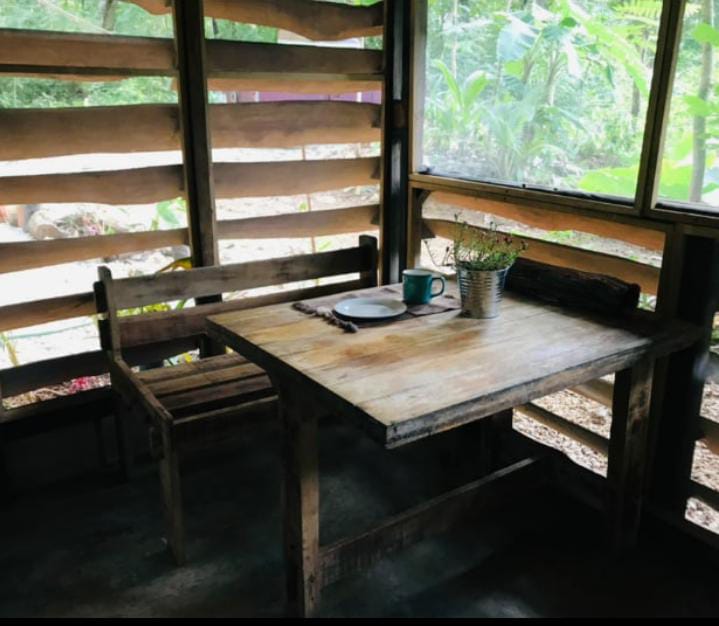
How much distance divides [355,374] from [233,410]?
2.59 feet

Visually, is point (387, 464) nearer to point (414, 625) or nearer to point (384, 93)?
point (414, 625)

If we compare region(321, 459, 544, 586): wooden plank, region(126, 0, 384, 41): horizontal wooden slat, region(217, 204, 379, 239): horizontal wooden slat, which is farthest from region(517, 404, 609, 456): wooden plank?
region(126, 0, 384, 41): horizontal wooden slat

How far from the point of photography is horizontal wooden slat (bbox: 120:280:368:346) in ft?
9.24

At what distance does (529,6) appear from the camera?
269 cm

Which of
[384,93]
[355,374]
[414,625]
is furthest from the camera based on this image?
[384,93]

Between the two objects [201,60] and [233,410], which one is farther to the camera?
[201,60]

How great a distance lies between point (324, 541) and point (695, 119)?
199 cm

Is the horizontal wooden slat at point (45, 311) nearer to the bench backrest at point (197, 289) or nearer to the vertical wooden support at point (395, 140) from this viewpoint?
the bench backrest at point (197, 289)

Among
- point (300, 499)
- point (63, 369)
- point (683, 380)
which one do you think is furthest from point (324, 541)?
point (683, 380)

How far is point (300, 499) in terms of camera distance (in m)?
2.02

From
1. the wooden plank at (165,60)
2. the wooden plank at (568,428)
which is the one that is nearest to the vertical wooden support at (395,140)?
the wooden plank at (165,60)

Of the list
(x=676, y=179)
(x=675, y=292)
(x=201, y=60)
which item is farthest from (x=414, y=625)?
(x=201, y=60)

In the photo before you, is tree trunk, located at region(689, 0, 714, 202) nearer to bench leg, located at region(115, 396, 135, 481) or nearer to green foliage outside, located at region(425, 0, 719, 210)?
green foliage outside, located at region(425, 0, 719, 210)

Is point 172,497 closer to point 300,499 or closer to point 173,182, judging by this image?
point 300,499
